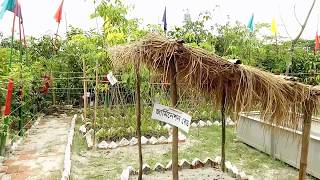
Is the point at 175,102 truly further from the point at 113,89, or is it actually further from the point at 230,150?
the point at 113,89

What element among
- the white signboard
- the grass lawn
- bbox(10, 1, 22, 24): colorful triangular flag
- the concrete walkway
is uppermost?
bbox(10, 1, 22, 24): colorful triangular flag

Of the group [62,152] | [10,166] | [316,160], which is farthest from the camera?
[62,152]

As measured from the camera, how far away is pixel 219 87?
188 inches

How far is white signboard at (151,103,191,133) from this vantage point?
3.79m

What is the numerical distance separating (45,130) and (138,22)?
3.86 meters

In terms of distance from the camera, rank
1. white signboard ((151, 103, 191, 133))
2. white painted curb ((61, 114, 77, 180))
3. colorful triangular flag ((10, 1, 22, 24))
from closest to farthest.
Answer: white signboard ((151, 103, 191, 133)) < white painted curb ((61, 114, 77, 180)) < colorful triangular flag ((10, 1, 22, 24))

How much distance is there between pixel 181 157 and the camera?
743 cm

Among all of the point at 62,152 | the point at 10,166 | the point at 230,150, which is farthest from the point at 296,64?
the point at 10,166

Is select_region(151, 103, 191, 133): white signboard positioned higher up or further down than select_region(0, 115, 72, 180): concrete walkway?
higher up

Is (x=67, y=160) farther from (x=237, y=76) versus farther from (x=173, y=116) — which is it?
(x=237, y=76)

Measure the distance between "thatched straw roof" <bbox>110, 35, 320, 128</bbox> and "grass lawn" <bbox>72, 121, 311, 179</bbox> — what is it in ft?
8.86

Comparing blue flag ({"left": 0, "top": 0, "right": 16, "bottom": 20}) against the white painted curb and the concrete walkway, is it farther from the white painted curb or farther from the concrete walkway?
the white painted curb

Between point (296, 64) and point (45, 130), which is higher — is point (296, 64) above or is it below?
above

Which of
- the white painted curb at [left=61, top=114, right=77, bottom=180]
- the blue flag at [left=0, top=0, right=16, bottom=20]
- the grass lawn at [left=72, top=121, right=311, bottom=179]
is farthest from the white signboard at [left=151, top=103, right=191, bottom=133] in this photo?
the blue flag at [left=0, top=0, right=16, bottom=20]
